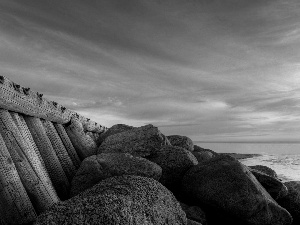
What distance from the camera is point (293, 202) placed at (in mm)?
8555

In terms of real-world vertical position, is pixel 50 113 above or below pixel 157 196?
above

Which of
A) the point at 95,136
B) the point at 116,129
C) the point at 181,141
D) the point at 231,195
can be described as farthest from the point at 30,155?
the point at 181,141

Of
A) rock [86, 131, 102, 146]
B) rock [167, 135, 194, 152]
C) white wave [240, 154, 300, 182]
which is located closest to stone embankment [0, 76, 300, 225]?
rock [86, 131, 102, 146]

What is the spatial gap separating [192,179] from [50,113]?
360cm

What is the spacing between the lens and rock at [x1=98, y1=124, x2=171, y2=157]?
742cm

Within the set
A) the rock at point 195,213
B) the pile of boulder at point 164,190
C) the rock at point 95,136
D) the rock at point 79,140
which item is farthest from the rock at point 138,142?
the rock at point 95,136

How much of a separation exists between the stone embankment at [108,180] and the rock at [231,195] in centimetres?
2

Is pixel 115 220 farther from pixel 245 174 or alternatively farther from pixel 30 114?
pixel 245 174

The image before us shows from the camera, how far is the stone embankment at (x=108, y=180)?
3.57 meters

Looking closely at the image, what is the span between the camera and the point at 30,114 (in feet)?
19.4

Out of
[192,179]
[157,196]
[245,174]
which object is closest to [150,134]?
[192,179]

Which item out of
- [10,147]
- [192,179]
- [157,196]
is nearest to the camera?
[157,196]

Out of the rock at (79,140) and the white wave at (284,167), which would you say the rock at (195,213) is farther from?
the white wave at (284,167)

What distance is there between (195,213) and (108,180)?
3.01 metres
